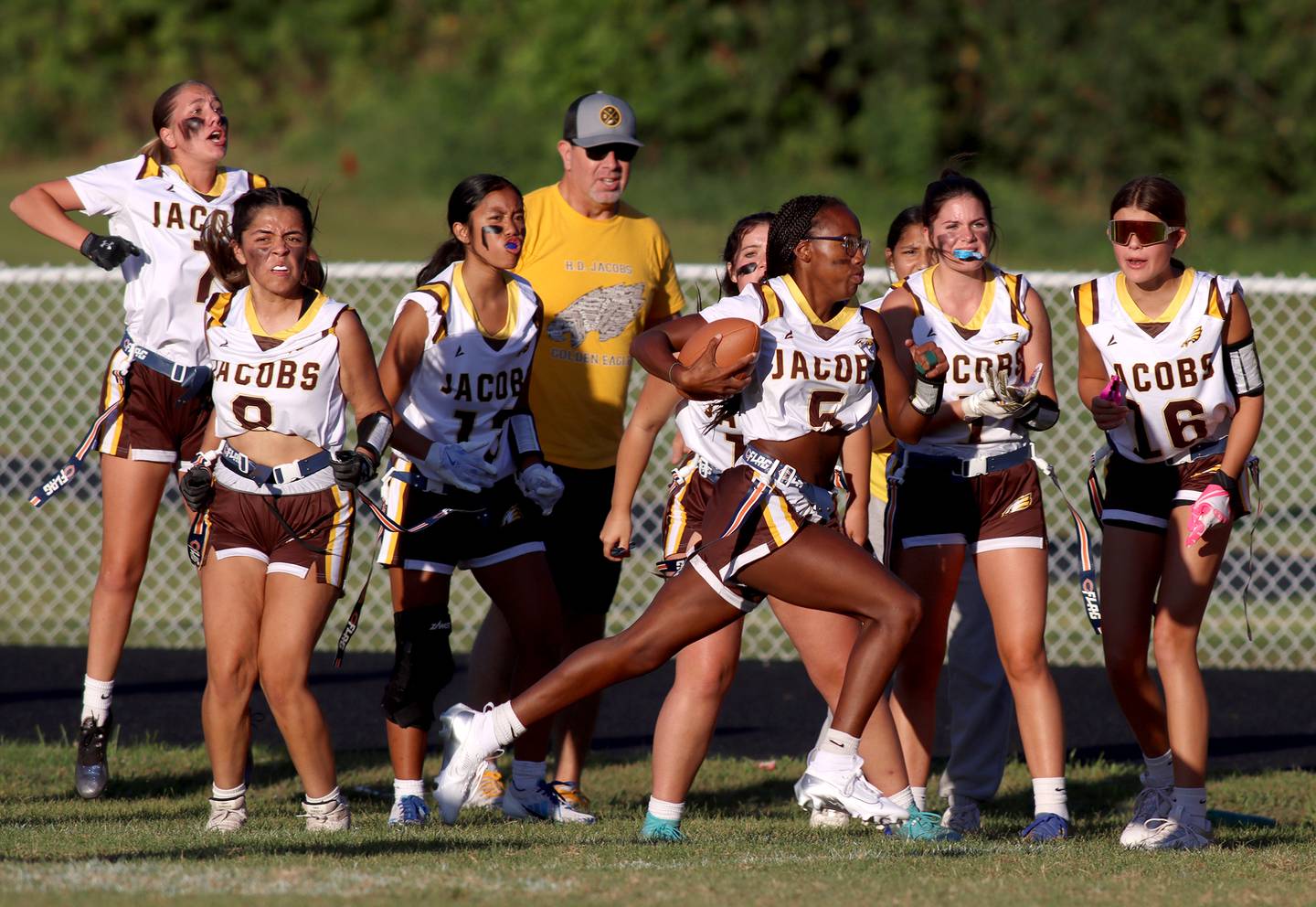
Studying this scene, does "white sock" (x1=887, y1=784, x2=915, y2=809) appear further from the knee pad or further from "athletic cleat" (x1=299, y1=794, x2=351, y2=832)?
"athletic cleat" (x1=299, y1=794, x2=351, y2=832)

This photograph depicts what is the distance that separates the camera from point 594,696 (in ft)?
22.7

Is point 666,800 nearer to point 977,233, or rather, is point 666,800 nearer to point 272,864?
point 272,864

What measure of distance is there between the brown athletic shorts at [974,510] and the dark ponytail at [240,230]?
7.09 feet

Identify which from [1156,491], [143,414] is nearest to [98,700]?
[143,414]

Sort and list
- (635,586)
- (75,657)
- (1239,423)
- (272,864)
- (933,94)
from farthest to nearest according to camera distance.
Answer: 1. (933,94)
2. (635,586)
3. (75,657)
4. (1239,423)
5. (272,864)

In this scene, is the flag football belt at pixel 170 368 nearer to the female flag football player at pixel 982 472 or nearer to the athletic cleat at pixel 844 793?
the female flag football player at pixel 982 472

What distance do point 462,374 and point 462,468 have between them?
1.12ft

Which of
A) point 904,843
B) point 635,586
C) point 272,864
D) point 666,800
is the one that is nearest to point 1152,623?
point 904,843

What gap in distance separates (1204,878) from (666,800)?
1661mm

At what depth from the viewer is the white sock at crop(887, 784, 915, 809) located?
5738 mm

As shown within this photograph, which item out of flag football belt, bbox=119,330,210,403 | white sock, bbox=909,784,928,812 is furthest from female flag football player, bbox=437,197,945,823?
flag football belt, bbox=119,330,210,403

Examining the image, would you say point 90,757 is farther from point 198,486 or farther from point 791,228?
point 791,228

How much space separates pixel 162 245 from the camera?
6.88 metres

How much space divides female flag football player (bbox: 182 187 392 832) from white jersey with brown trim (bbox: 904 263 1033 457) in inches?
72.1
